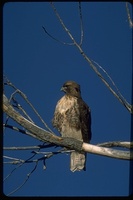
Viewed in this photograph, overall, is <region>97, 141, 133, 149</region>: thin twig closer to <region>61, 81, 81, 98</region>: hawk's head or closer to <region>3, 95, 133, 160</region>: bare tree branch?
<region>3, 95, 133, 160</region>: bare tree branch

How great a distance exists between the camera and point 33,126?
2789mm

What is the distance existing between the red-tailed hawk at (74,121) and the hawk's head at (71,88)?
0.11m

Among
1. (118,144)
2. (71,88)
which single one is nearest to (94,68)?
(118,144)

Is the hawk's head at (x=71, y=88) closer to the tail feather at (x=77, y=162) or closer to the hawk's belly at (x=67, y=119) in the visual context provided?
the hawk's belly at (x=67, y=119)

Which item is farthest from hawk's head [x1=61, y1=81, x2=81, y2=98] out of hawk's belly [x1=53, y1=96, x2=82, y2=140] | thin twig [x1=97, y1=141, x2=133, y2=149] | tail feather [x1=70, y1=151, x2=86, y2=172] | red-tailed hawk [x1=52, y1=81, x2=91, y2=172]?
thin twig [x1=97, y1=141, x2=133, y2=149]

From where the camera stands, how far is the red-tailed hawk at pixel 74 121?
512 centimetres

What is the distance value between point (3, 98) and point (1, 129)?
212 mm

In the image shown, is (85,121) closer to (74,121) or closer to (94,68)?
(74,121)

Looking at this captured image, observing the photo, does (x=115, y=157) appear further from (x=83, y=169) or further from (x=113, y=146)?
(x=83, y=169)

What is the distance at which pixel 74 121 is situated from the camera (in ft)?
17.3

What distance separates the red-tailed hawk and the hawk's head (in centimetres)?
11

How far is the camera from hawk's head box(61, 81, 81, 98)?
5.67m

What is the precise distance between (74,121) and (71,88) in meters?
0.64

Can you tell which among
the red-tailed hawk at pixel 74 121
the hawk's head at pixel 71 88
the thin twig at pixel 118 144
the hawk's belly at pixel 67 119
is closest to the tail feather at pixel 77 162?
the red-tailed hawk at pixel 74 121
